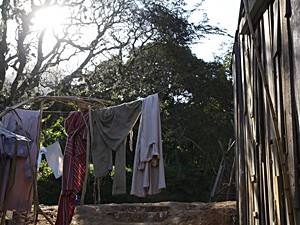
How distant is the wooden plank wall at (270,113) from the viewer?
2662mm

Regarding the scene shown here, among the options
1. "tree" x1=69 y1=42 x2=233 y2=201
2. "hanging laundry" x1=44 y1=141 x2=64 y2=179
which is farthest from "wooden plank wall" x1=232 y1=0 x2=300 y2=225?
"tree" x1=69 y1=42 x2=233 y2=201

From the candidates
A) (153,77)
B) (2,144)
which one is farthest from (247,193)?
(153,77)

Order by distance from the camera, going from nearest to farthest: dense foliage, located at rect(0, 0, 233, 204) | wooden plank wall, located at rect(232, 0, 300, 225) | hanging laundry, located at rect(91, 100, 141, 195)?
wooden plank wall, located at rect(232, 0, 300, 225)
hanging laundry, located at rect(91, 100, 141, 195)
dense foliage, located at rect(0, 0, 233, 204)

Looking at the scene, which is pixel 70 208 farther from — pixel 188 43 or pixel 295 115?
pixel 188 43

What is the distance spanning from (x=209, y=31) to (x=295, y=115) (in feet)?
44.5

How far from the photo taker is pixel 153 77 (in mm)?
14844

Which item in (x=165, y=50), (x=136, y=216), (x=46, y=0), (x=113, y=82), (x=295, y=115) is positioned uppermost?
(x=46, y=0)

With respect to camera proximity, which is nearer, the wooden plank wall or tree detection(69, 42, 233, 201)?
the wooden plank wall

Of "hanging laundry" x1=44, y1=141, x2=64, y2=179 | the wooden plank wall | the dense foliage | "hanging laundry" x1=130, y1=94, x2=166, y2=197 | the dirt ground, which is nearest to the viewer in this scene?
the wooden plank wall

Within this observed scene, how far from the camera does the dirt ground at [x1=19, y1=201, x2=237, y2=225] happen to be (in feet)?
23.1

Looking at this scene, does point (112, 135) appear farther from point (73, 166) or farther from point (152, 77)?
point (152, 77)

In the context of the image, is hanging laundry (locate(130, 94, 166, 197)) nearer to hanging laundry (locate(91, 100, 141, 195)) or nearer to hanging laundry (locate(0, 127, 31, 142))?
hanging laundry (locate(91, 100, 141, 195))

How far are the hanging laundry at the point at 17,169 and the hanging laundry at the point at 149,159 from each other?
1.22m

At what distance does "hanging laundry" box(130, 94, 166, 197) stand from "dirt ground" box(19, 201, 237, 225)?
1.70 metres
